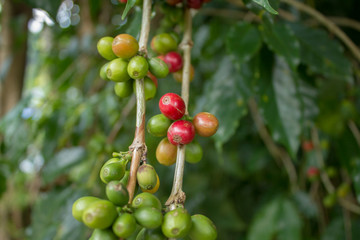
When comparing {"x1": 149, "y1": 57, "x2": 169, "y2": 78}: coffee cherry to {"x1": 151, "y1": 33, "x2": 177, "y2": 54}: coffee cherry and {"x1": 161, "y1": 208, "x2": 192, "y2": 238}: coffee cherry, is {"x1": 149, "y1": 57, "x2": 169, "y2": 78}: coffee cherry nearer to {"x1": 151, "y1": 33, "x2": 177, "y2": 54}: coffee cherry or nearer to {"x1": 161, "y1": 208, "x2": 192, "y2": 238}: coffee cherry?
{"x1": 151, "y1": 33, "x2": 177, "y2": 54}: coffee cherry

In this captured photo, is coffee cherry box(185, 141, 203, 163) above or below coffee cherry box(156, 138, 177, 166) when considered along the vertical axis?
below

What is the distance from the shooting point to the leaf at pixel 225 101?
3.45 feet

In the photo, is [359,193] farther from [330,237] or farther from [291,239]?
[330,237]

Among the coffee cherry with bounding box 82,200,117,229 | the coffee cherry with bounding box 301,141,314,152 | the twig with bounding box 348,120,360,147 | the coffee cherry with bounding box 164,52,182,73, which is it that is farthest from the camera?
the coffee cherry with bounding box 301,141,314,152

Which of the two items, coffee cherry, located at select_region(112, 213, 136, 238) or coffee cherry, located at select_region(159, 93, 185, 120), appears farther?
coffee cherry, located at select_region(159, 93, 185, 120)

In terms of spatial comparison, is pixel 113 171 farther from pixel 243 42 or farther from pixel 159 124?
pixel 243 42

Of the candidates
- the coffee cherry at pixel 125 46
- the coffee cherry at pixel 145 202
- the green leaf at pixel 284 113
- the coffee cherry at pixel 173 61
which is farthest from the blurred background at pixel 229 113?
the coffee cherry at pixel 145 202

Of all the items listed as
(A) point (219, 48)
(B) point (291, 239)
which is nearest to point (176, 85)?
(A) point (219, 48)

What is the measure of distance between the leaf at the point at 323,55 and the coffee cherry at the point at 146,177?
0.83 m

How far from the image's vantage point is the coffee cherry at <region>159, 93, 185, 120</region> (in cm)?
54

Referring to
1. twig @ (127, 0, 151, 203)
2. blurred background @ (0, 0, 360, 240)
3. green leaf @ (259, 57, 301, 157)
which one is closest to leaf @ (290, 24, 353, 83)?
blurred background @ (0, 0, 360, 240)

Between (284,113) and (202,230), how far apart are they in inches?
27.9

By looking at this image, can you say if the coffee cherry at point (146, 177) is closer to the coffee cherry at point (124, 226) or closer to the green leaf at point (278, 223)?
the coffee cherry at point (124, 226)

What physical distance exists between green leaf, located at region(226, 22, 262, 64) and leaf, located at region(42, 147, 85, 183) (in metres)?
0.89
